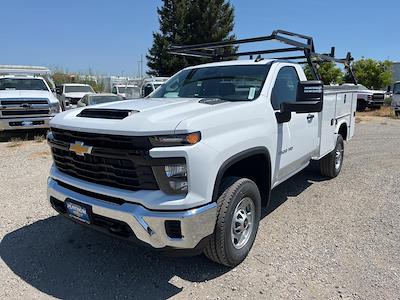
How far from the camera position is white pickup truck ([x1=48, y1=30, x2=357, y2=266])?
267cm

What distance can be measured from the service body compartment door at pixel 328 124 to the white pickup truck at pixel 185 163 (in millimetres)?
1236

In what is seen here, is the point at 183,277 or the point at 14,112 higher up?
the point at 14,112

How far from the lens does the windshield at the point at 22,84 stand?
11688mm

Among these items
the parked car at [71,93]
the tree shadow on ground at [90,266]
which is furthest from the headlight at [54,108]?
the tree shadow on ground at [90,266]

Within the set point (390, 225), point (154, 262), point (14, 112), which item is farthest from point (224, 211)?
point (14, 112)

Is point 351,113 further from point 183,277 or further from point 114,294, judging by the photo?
point 114,294

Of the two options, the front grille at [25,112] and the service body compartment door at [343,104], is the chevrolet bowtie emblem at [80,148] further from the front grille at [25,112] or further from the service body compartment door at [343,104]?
the front grille at [25,112]

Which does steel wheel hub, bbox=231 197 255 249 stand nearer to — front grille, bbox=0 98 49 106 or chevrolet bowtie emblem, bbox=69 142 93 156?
chevrolet bowtie emblem, bbox=69 142 93 156

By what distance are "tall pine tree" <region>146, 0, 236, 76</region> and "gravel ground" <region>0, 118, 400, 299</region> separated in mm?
27672

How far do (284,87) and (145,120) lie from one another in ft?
7.16

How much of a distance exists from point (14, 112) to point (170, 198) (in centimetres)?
920

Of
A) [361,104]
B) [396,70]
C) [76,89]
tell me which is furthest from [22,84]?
[396,70]

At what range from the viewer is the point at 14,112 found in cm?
1020

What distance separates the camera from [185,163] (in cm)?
265
